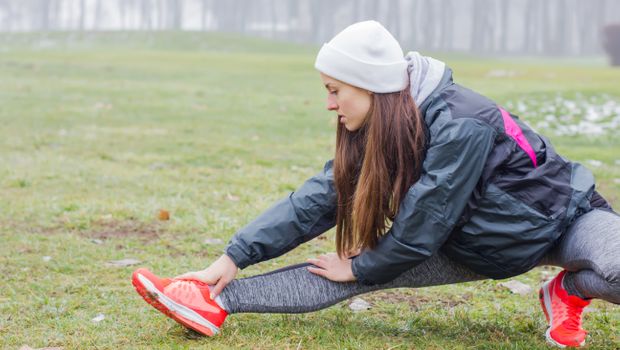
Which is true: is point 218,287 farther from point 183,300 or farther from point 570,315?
point 570,315

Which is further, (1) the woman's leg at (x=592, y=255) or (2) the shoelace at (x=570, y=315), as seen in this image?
(2) the shoelace at (x=570, y=315)

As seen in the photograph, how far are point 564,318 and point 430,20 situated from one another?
5692 centimetres

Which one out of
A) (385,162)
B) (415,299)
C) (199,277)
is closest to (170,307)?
A: (199,277)

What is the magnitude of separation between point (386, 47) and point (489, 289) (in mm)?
1520

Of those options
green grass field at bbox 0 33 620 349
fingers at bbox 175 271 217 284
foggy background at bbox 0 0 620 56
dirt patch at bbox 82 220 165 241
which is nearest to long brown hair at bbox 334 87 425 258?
green grass field at bbox 0 33 620 349

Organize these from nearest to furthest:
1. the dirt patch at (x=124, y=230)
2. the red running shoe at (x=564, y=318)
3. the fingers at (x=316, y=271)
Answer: the red running shoe at (x=564, y=318)
the fingers at (x=316, y=271)
the dirt patch at (x=124, y=230)

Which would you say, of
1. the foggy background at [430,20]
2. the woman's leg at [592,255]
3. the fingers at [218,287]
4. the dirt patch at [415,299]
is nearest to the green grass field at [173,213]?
the dirt patch at [415,299]

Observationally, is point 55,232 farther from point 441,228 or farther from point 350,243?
point 441,228

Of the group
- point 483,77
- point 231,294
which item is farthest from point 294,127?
point 483,77

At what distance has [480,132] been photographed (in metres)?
2.78

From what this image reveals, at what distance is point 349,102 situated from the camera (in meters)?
2.97

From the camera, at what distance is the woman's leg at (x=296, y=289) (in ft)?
10.2

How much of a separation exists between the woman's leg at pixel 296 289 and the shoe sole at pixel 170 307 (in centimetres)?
14

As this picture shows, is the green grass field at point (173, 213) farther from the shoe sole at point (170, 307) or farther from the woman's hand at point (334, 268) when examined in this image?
the woman's hand at point (334, 268)
